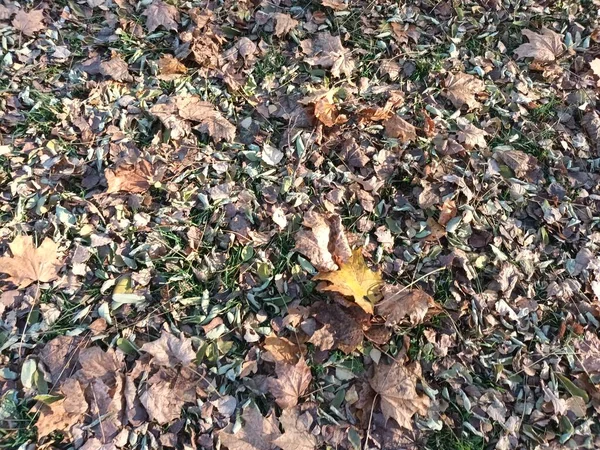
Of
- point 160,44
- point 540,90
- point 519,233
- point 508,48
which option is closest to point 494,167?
point 519,233

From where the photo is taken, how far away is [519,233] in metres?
2.61

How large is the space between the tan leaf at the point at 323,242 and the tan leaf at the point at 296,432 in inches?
25.8

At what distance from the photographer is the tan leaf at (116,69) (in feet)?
9.82

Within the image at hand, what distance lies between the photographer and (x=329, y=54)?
308 centimetres

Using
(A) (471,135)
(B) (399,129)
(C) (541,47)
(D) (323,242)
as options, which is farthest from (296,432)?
(C) (541,47)

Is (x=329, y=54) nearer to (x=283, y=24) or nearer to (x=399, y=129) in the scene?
(x=283, y=24)

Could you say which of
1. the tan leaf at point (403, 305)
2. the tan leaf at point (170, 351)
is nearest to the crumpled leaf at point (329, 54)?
the tan leaf at point (403, 305)

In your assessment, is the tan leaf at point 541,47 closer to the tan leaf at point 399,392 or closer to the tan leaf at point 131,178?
the tan leaf at point 399,392

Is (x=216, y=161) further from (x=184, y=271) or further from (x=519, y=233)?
(x=519, y=233)

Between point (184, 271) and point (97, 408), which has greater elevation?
point (184, 271)

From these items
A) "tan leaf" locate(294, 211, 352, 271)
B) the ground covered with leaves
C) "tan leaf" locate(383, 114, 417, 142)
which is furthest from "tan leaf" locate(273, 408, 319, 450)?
"tan leaf" locate(383, 114, 417, 142)

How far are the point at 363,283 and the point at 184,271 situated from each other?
0.85 m

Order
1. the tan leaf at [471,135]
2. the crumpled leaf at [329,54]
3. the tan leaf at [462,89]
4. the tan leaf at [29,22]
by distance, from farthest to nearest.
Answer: the tan leaf at [29,22] < the crumpled leaf at [329,54] < the tan leaf at [462,89] < the tan leaf at [471,135]

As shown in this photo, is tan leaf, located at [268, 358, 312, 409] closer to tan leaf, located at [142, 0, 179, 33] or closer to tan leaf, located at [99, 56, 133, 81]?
tan leaf, located at [99, 56, 133, 81]
